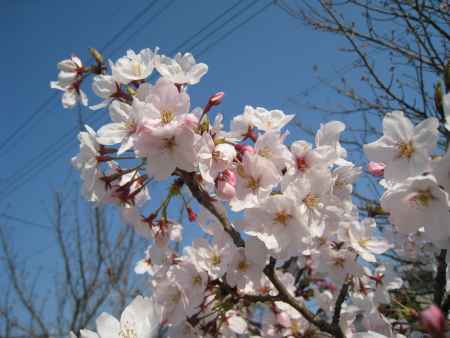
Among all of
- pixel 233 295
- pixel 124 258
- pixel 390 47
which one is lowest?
pixel 233 295

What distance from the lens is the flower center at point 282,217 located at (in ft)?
4.32

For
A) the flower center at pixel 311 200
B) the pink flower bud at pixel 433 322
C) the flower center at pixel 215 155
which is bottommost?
the pink flower bud at pixel 433 322

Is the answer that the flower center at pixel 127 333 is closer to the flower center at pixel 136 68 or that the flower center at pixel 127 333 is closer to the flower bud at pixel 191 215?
the flower bud at pixel 191 215

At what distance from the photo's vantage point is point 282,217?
132 cm

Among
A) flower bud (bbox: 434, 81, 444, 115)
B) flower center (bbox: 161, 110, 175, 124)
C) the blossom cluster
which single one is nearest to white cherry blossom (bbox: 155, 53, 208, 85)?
the blossom cluster

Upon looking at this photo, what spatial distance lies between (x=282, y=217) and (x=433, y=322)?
2.50 feet

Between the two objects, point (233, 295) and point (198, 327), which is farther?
point (198, 327)

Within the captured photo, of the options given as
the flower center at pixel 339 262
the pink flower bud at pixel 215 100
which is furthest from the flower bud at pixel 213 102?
the flower center at pixel 339 262

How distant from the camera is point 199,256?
1669 mm

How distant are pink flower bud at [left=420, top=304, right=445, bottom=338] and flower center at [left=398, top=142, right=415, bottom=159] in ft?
2.21

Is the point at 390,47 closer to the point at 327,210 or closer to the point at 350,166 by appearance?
the point at 350,166

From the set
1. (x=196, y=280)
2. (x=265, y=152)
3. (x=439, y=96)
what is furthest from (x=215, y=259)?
(x=439, y=96)

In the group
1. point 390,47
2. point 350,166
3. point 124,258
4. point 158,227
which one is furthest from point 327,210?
point 124,258

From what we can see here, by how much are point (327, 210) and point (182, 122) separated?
584 millimetres
